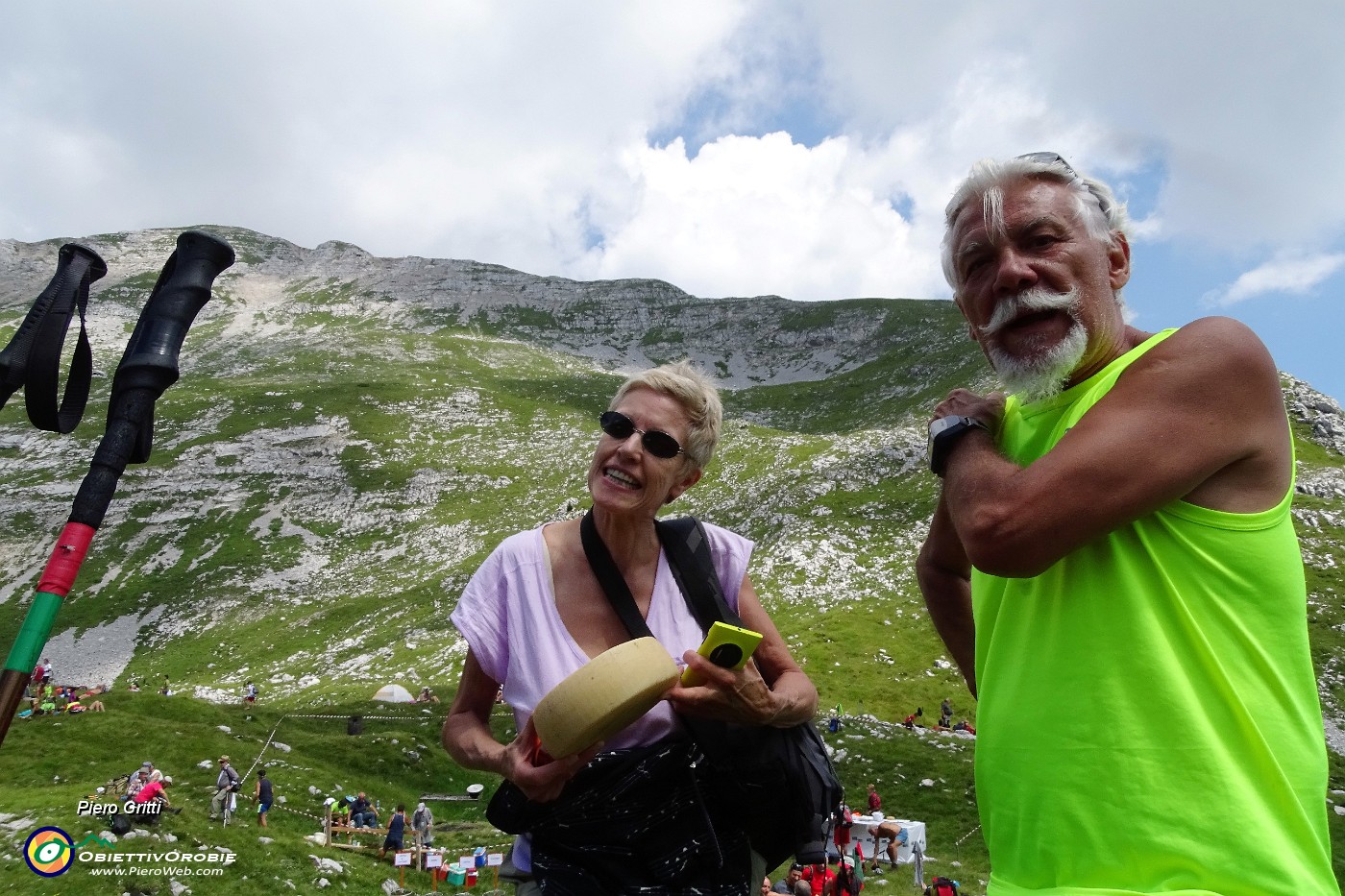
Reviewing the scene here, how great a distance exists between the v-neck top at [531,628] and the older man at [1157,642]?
1668 mm

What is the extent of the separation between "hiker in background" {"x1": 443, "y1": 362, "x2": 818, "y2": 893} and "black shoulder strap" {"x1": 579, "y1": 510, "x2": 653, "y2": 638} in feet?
0.20

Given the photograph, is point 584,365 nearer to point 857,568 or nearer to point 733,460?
point 733,460

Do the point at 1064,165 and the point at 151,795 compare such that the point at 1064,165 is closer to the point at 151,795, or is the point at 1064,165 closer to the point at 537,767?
the point at 537,767

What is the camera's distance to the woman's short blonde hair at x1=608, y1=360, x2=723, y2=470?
4.57 metres

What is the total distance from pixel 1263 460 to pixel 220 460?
407 feet

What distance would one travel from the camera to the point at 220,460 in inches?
4188

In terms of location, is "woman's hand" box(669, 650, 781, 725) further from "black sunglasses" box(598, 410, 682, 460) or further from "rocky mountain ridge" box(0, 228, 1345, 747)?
"rocky mountain ridge" box(0, 228, 1345, 747)

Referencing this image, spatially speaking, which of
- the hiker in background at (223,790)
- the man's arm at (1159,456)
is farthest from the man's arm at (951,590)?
the hiker in background at (223,790)

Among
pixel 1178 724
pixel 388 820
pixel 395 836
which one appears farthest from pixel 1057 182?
pixel 388 820

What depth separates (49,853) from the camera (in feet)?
46.2

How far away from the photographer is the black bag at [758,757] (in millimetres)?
3713

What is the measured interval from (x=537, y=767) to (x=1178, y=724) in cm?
260

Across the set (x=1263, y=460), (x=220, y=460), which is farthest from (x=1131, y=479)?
(x=220, y=460)

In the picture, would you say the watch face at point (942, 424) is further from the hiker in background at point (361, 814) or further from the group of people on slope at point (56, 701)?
the group of people on slope at point (56, 701)
